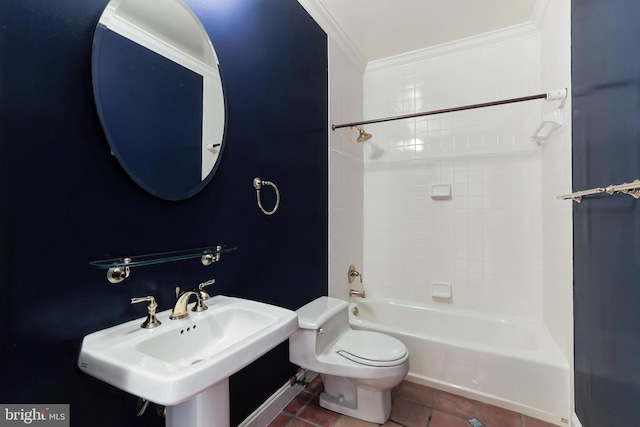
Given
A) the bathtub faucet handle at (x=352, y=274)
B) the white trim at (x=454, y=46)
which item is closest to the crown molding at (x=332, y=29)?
the white trim at (x=454, y=46)

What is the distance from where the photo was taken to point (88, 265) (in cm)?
88

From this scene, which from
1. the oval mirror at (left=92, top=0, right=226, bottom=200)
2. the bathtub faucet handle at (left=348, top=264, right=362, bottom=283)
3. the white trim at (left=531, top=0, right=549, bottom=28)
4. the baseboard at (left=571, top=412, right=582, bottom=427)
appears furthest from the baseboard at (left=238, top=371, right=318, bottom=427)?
the white trim at (left=531, top=0, right=549, bottom=28)

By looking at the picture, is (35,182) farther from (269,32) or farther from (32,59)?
(269,32)

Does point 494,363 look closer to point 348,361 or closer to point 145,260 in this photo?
point 348,361

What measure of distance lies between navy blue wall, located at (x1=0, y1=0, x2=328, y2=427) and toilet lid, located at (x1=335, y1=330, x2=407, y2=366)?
19.4 inches

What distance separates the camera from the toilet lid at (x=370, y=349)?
1490mm

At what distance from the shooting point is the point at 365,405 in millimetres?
1611

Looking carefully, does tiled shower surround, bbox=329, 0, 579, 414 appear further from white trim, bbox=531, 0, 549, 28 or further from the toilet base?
the toilet base

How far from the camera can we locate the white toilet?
149cm

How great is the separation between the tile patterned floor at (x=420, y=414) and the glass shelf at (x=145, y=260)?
1.08 metres

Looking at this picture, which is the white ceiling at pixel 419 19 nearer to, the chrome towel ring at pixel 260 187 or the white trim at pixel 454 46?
the white trim at pixel 454 46

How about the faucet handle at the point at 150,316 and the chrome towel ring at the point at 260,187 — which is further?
the chrome towel ring at the point at 260,187

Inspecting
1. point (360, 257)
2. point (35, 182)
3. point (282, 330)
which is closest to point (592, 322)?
point (282, 330)

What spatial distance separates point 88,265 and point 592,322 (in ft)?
6.47
